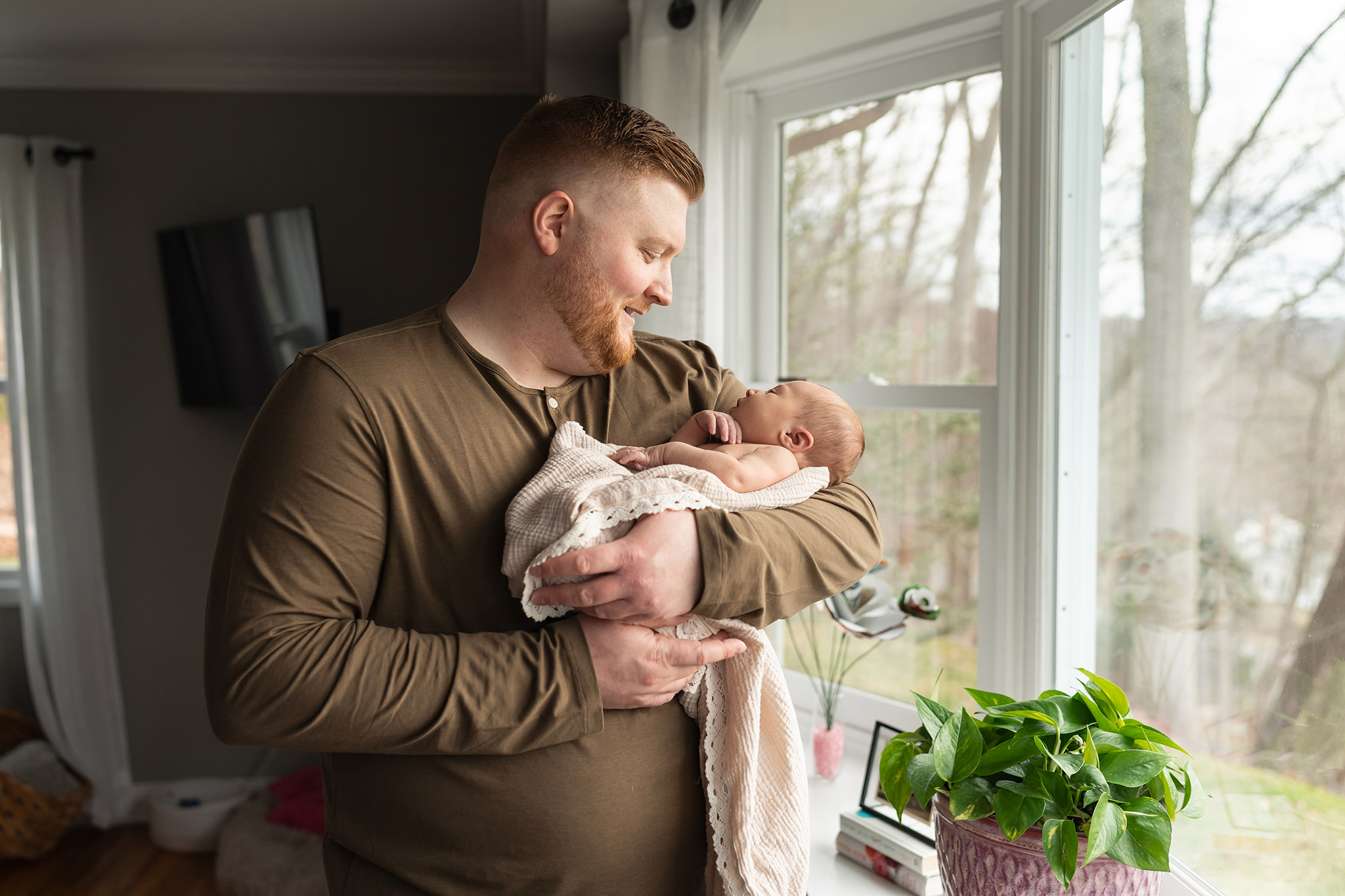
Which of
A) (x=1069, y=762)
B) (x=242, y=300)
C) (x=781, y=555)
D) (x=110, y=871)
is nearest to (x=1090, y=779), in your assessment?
(x=1069, y=762)

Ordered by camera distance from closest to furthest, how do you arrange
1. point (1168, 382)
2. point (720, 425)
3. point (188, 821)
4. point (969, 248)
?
point (720, 425)
point (1168, 382)
point (969, 248)
point (188, 821)

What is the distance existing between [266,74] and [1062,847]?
11.6 feet

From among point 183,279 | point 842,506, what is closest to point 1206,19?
point 842,506

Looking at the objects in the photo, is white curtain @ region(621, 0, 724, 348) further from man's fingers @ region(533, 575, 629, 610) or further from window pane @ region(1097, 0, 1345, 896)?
man's fingers @ region(533, 575, 629, 610)

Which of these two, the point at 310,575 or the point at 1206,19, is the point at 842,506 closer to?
the point at 310,575

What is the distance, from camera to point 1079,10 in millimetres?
1481

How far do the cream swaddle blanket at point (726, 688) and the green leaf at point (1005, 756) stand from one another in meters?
0.24

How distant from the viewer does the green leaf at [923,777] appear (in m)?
1.02

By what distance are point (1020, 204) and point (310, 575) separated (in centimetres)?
144

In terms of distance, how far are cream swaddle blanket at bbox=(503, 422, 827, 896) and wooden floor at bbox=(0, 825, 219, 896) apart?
256cm

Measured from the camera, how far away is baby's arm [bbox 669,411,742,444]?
1.22 metres

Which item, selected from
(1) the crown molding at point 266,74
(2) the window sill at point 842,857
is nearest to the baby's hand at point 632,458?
(2) the window sill at point 842,857

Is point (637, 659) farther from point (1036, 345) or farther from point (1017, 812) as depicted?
point (1036, 345)

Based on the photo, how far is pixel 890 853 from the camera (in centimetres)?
148
